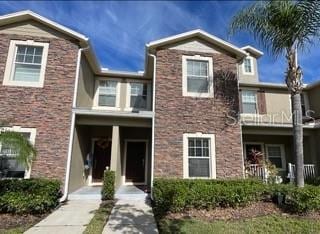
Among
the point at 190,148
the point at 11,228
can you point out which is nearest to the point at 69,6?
the point at 190,148

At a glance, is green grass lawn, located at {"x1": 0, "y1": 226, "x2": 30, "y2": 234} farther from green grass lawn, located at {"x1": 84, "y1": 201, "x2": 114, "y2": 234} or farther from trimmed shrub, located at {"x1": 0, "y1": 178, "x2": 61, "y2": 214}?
green grass lawn, located at {"x1": 84, "y1": 201, "x2": 114, "y2": 234}

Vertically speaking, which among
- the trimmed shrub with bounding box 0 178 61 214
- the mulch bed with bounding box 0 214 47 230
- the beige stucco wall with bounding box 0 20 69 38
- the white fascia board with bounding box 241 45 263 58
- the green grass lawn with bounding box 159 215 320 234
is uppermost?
the white fascia board with bounding box 241 45 263 58

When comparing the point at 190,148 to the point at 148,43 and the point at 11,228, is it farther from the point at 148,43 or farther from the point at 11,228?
the point at 11,228

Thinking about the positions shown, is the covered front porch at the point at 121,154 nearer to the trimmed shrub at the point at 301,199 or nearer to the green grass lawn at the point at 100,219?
the green grass lawn at the point at 100,219

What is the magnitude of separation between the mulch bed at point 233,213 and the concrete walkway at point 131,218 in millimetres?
845

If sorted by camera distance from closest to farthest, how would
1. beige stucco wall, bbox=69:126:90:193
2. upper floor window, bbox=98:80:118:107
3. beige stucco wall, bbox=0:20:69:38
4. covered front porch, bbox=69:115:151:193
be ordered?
beige stucco wall, bbox=69:126:90:193
beige stucco wall, bbox=0:20:69:38
covered front porch, bbox=69:115:151:193
upper floor window, bbox=98:80:118:107

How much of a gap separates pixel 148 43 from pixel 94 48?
8.60 ft

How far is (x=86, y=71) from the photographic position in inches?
507

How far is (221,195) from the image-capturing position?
28.3 feet

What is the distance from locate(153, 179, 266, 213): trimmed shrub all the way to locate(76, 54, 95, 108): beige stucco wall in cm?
567

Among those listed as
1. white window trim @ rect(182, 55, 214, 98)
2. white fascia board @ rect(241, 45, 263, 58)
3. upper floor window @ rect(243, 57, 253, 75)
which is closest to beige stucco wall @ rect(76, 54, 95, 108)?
white window trim @ rect(182, 55, 214, 98)

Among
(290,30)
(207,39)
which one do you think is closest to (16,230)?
(207,39)

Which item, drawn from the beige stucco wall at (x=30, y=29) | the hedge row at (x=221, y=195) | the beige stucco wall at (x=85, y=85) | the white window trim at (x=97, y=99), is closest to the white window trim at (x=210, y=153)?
the hedge row at (x=221, y=195)

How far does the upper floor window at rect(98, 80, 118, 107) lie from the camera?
14680mm
